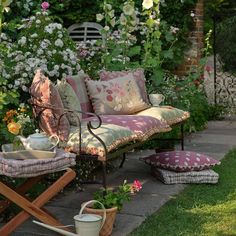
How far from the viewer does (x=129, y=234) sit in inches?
155

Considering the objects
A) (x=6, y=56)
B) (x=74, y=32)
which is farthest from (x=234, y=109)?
(x=6, y=56)

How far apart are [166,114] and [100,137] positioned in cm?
136

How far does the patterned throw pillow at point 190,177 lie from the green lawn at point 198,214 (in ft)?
0.17

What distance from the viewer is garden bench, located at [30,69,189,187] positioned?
4.41m

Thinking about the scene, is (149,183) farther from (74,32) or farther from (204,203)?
(74,32)

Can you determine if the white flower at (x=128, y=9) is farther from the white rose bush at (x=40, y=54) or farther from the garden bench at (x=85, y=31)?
the garden bench at (x=85, y=31)

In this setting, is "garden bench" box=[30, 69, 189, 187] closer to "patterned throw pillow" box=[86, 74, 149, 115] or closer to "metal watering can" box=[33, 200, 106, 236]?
"patterned throw pillow" box=[86, 74, 149, 115]

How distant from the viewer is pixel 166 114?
5.68m

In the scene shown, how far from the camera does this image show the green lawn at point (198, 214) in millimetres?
4027

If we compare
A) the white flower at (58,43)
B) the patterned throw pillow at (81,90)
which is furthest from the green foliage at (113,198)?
the white flower at (58,43)

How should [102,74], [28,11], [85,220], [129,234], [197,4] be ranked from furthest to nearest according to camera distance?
[197,4]
[28,11]
[102,74]
[129,234]
[85,220]

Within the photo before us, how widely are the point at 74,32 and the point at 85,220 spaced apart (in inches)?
247

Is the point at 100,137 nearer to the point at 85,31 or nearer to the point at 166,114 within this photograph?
the point at 166,114

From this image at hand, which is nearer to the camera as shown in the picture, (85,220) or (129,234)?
(85,220)
